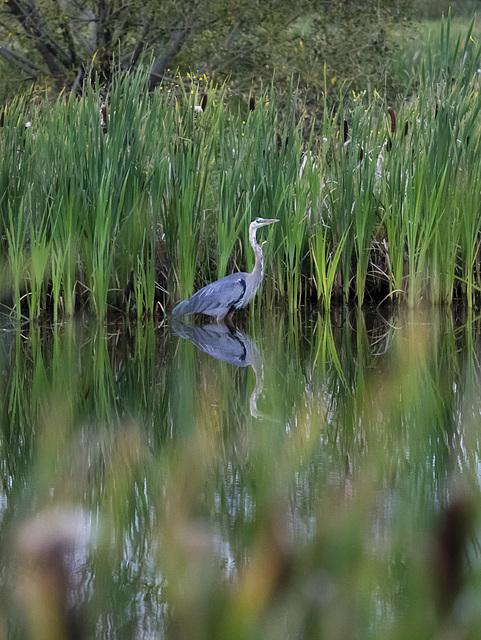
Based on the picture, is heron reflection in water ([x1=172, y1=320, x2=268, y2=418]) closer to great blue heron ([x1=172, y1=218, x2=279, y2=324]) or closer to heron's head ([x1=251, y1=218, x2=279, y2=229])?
great blue heron ([x1=172, y1=218, x2=279, y2=324])

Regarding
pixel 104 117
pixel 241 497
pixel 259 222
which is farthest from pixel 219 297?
pixel 241 497

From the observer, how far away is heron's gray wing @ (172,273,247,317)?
14.8 ft

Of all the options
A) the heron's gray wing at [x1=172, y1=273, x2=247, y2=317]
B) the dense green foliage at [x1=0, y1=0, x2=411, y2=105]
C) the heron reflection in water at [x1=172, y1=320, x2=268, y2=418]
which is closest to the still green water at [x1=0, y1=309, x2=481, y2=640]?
the heron reflection in water at [x1=172, y1=320, x2=268, y2=418]

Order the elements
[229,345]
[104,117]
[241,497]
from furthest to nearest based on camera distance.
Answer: [104,117] < [229,345] < [241,497]

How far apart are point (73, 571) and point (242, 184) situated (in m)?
3.63

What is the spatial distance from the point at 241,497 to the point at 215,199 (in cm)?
353

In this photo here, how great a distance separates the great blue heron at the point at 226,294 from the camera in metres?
4.50

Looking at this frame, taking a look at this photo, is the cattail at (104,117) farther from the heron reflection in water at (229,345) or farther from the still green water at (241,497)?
the still green water at (241,497)

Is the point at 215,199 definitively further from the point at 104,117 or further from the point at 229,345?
the point at 229,345

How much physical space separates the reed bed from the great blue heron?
0.23 m

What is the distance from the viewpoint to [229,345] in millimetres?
4027

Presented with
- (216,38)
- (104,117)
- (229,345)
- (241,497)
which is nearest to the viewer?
(241,497)

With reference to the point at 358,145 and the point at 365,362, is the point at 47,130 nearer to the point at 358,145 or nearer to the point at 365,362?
the point at 358,145

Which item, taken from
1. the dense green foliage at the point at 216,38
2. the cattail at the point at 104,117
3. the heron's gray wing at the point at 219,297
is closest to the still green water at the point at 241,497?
the heron's gray wing at the point at 219,297
